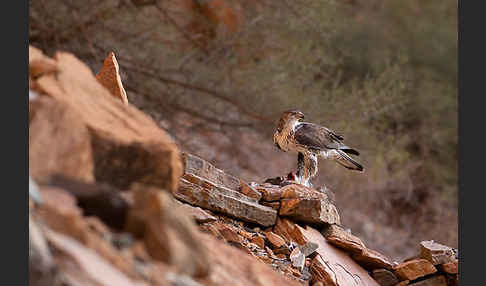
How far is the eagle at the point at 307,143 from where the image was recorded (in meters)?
2.70

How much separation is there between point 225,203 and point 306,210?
14.0 inches

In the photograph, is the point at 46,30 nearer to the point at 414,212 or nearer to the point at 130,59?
the point at 130,59

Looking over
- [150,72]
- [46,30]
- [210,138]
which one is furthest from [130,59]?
[210,138]

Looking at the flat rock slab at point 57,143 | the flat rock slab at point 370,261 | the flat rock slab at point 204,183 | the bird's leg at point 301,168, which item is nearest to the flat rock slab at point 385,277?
the flat rock slab at point 370,261

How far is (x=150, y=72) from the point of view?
4410 millimetres

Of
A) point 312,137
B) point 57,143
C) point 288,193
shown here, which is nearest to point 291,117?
point 312,137

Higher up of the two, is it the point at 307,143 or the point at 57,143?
the point at 307,143

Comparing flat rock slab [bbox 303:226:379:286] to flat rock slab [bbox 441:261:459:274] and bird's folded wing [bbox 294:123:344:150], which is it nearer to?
flat rock slab [bbox 441:261:459:274]

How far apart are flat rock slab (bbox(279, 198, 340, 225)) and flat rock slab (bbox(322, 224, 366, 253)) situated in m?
0.06

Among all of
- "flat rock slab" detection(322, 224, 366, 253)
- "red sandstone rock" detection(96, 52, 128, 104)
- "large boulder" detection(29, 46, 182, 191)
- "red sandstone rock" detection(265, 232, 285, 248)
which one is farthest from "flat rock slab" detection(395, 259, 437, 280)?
"large boulder" detection(29, 46, 182, 191)

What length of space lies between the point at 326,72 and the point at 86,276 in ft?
14.8

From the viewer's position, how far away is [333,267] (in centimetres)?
230

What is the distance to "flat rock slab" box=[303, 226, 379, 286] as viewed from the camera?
7.25ft

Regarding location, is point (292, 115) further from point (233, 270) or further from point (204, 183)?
point (233, 270)
